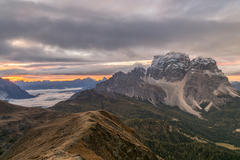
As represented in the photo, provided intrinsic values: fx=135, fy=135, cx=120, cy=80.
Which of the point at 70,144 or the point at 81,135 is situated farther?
the point at 81,135

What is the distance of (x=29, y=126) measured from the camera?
176 metres

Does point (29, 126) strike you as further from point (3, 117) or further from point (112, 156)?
point (112, 156)

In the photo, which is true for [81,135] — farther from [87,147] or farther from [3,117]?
[3,117]

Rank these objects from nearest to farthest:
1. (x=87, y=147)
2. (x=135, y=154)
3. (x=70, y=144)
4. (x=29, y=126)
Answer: (x=70, y=144) → (x=87, y=147) → (x=135, y=154) → (x=29, y=126)

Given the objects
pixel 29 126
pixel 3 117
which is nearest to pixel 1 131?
pixel 29 126

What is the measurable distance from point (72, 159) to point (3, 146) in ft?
464

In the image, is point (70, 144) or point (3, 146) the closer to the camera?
point (70, 144)

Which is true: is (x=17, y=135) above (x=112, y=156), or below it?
below

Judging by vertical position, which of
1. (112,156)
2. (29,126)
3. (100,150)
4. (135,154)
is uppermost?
(100,150)

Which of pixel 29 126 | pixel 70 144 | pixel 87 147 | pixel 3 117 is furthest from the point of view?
pixel 3 117

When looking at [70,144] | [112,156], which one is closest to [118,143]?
[112,156]

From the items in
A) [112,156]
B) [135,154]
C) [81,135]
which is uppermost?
[81,135]

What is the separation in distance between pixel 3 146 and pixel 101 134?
130053 mm

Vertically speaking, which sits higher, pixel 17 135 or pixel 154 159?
pixel 154 159
